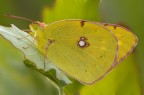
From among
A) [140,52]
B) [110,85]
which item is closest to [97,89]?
[110,85]

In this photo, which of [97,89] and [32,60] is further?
[97,89]

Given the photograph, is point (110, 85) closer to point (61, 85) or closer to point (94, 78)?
point (94, 78)

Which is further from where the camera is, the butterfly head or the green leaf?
the butterfly head

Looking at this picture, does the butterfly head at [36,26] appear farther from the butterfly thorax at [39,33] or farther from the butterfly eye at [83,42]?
the butterfly eye at [83,42]

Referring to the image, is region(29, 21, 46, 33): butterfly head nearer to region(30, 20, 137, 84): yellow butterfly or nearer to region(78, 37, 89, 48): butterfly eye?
region(30, 20, 137, 84): yellow butterfly

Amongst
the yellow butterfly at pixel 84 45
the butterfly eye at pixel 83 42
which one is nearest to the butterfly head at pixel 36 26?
the yellow butterfly at pixel 84 45

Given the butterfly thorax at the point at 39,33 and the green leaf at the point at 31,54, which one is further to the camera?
the butterfly thorax at the point at 39,33

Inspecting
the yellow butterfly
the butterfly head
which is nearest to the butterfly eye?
the yellow butterfly
